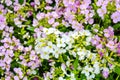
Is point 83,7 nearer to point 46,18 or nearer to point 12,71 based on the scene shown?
point 46,18

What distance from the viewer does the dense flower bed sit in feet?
5.80

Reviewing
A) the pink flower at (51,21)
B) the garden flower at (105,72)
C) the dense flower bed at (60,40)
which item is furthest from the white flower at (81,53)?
the pink flower at (51,21)

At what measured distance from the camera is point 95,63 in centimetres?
176

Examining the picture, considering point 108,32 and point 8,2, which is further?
point 8,2

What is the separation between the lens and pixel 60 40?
5.71 feet

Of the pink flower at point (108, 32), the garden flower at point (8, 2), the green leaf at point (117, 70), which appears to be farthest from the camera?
the garden flower at point (8, 2)

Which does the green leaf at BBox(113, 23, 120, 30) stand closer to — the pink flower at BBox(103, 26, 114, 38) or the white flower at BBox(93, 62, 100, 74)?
the pink flower at BBox(103, 26, 114, 38)

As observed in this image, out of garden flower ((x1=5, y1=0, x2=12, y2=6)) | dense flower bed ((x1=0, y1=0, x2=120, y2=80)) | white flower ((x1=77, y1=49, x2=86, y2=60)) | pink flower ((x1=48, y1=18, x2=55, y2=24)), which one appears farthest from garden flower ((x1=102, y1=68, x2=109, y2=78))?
garden flower ((x1=5, y1=0, x2=12, y2=6))

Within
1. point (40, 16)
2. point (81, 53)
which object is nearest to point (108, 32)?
point (81, 53)

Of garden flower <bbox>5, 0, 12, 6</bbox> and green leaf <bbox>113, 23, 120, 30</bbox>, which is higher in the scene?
garden flower <bbox>5, 0, 12, 6</bbox>

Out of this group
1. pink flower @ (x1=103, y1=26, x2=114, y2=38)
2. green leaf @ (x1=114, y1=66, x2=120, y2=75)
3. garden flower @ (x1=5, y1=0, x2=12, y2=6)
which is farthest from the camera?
garden flower @ (x1=5, y1=0, x2=12, y2=6)

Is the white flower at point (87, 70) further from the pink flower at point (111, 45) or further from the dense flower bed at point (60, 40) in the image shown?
the pink flower at point (111, 45)

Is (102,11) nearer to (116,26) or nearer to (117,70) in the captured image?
(116,26)

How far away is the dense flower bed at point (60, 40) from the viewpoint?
1767 mm
